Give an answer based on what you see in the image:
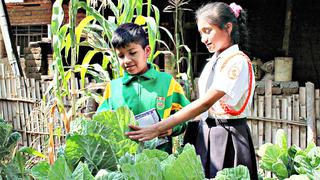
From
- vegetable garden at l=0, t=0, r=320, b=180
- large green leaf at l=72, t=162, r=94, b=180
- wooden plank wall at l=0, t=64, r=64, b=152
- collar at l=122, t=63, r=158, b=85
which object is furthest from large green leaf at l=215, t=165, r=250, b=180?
wooden plank wall at l=0, t=64, r=64, b=152

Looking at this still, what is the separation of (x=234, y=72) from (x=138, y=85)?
0.35m

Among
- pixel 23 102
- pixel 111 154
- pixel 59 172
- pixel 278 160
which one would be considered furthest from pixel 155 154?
pixel 23 102

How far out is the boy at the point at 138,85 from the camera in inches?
58.2

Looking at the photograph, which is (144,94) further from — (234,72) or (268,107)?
(268,107)

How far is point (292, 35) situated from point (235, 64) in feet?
16.4

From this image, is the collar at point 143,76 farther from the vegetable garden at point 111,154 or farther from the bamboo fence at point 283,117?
the bamboo fence at point 283,117

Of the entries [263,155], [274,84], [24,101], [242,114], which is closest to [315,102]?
[274,84]

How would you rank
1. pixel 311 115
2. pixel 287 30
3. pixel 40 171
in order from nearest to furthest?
pixel 40 171 < pixel 311 115 < pixel 287 30

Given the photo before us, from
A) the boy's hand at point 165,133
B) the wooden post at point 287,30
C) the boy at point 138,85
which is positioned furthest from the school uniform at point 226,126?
the wooden post at point 287,30

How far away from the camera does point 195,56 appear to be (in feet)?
21.1

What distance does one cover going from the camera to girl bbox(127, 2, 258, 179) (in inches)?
59.4

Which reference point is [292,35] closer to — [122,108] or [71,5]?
[71,5]

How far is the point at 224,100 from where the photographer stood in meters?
1.54

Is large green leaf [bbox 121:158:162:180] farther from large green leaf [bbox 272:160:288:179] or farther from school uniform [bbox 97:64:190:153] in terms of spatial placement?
school uniform [bbox 97:64:190:153]
